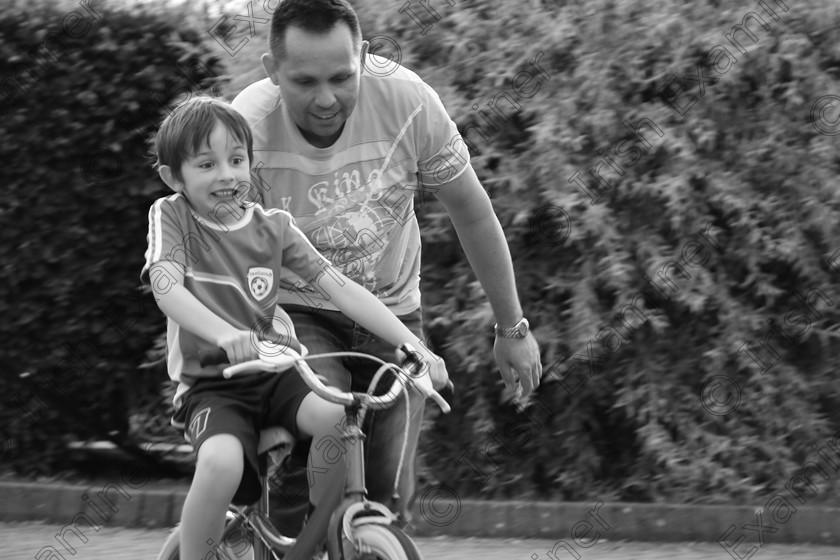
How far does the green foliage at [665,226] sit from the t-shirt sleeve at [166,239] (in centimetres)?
292

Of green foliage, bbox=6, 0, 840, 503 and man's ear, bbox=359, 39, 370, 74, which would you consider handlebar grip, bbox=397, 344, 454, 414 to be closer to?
man's ear, bbox=359, 39, 370, 74

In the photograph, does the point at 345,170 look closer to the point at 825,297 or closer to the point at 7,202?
the point at 825,297

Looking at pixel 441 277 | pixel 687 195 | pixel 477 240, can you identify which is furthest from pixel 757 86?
pixel 477 240

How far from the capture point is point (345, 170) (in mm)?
3672

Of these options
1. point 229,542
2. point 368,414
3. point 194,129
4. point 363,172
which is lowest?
point 229,542

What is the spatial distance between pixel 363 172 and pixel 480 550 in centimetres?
267

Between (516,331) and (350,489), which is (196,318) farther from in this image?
(516,331)

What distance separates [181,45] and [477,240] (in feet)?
11.8

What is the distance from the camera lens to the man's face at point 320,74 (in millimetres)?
3422

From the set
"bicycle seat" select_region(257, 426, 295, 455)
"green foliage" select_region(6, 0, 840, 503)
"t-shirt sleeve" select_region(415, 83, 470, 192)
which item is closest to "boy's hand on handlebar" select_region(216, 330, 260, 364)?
"bicycle seat" select_region(257, 426, 295, 455)

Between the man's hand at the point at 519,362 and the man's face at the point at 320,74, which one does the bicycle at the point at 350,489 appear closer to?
the man's face at the point at 320,74

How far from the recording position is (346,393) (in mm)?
3055

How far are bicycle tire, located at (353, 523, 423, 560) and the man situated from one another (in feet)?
1.57

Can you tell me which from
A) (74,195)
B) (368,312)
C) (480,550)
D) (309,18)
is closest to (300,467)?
(368,312)
